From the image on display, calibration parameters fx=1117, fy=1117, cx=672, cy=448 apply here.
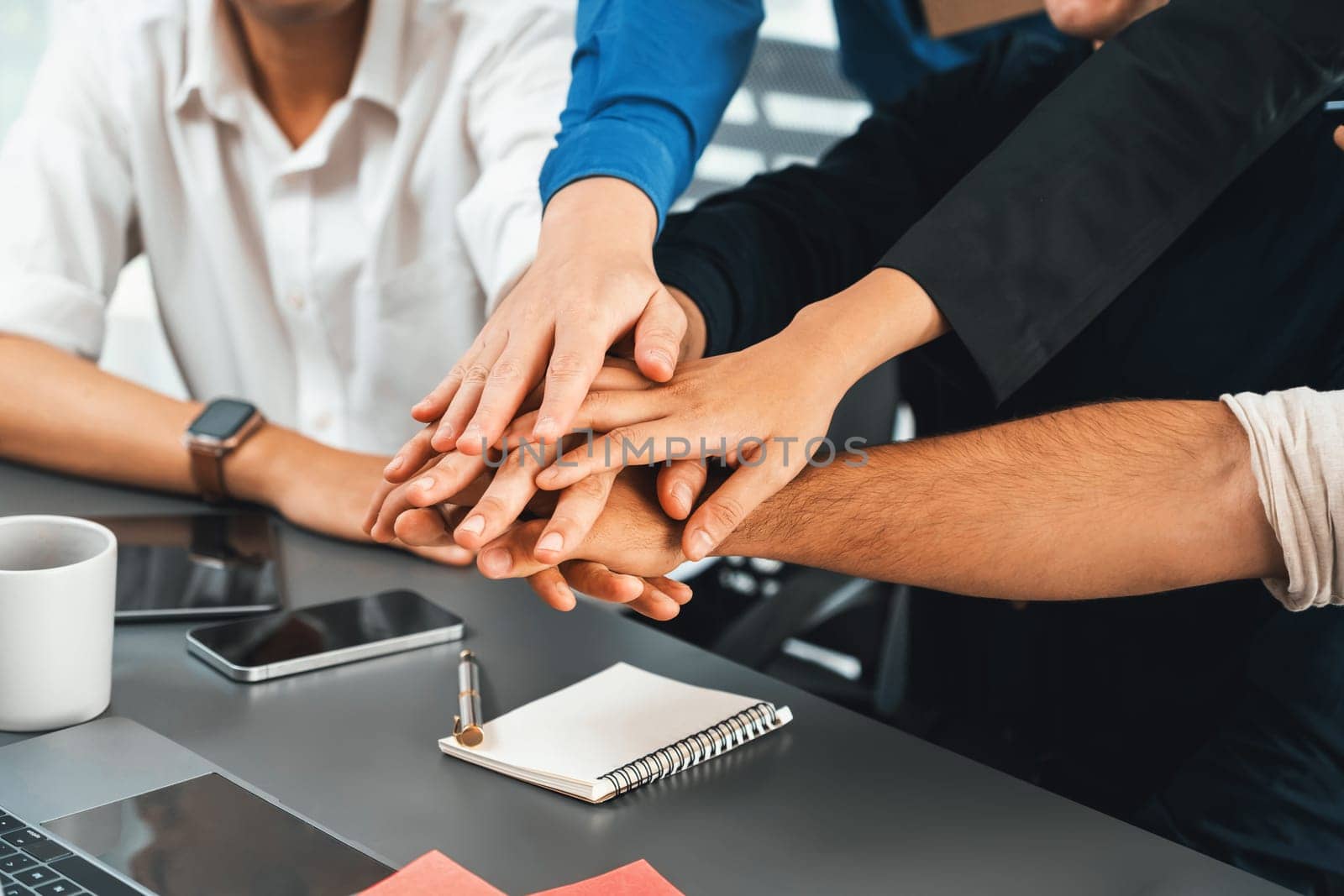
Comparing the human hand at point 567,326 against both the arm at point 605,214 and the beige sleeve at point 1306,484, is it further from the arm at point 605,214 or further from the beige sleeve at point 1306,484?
the beige sleeve at point 1306,484

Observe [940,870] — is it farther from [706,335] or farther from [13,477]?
[13,477]

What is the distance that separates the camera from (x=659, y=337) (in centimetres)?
83

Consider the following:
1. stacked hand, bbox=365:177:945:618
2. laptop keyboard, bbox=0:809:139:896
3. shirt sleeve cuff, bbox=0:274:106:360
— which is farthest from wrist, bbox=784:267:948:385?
shirt sleeve cuff, bbox=0:274:106:360

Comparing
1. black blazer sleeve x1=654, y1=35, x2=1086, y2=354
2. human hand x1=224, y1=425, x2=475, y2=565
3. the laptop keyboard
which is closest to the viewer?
the laptop keyboard

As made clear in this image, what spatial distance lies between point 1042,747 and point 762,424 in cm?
57

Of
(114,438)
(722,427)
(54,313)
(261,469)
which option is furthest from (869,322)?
(54,313)

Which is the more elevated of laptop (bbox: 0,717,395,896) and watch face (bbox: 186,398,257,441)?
watch face (bbox: 186,398,257,441)

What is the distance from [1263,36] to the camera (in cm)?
86

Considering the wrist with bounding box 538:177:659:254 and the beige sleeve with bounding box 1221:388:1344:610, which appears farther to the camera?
the wrist with bounding box 538:177:659:254

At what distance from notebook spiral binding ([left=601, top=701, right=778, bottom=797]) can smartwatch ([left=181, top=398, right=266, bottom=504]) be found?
60 centimetres

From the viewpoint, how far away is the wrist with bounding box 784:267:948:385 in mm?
808

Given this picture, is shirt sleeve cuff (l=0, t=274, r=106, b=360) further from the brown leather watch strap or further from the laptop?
the laptop

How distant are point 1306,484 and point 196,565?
2.65 feet

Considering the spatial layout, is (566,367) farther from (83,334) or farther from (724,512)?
(83,334)
